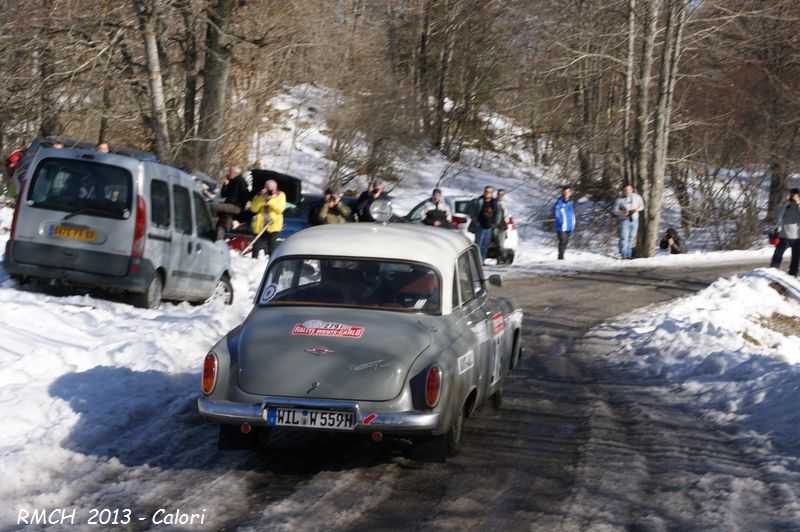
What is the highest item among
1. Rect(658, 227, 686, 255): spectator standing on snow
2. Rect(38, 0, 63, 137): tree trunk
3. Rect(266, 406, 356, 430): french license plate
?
Rect(38, 0, 63, 137): tree trunk

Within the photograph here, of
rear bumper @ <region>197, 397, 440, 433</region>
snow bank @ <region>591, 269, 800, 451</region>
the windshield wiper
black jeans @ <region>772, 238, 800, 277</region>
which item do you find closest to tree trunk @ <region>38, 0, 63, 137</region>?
the windshield wiper

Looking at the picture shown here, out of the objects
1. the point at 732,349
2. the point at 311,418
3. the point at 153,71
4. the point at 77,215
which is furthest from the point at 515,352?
the point at 153,71

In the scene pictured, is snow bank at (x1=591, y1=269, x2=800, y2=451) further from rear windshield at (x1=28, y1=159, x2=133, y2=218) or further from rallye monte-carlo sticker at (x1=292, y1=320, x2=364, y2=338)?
rear windshield at (x1=28, y1=159, x2=133, y2=218)

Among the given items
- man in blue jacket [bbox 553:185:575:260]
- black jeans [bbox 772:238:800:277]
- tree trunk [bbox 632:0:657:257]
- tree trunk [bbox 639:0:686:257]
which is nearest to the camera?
black jeans [bbox 772:238:800:277]

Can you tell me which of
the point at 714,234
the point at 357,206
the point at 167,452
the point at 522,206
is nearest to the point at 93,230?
the point at 167,452

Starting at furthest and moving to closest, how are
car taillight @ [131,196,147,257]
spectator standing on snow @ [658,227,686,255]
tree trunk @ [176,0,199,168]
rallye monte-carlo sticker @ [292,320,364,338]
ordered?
spectator standing on snow @ [658,227,686,255], tree trunk @ [176,0,199,168], car taillight @ [131,196,147,257], rallye monte-carlo sticker @ [292,320,364,338]

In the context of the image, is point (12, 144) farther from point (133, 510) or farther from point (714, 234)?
point (133, 510)

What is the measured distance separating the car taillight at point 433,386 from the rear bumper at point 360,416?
88 mm

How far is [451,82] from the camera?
5022cm

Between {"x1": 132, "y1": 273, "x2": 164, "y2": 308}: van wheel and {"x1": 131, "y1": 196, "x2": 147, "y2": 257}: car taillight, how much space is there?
0.52m

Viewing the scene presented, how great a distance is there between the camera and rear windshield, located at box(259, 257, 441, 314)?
8.27 metres

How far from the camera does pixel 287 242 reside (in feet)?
29.1

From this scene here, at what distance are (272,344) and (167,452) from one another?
119 cm

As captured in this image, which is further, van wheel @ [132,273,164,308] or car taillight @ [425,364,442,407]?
van wheel @ [132,273,164,308]
